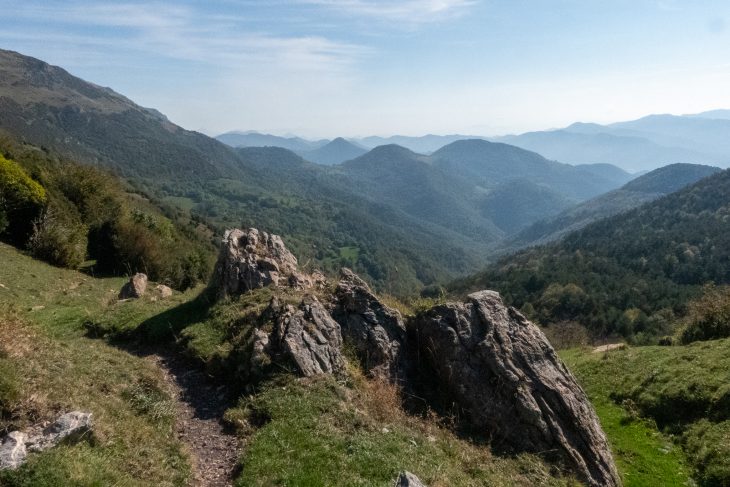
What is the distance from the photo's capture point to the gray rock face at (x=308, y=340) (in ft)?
49.0

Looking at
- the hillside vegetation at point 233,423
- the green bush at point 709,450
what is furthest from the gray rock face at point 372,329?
the green bush at point 709,450

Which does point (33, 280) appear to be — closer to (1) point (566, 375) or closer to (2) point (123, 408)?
(2) point (123, 408)

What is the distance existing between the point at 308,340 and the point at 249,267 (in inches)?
288

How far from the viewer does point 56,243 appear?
122ft

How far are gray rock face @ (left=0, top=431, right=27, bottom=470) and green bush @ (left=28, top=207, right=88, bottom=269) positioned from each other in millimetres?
33789

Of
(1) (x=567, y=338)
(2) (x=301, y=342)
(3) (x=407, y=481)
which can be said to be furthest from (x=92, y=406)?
(1) (x=567, y=338)

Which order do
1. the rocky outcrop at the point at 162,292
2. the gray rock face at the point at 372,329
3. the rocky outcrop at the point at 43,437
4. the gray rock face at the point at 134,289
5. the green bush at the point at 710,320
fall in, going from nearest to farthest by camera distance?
the rocky outcrop at the point at 43,437 → the gray rock face at the point at 372,329 → the rocky outcrop at the point at 162,292 → the gray rock face at the point at 134,289 → the green bush at the point at 710,320

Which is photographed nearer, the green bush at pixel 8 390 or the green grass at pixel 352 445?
the green bush at pixel 8 390

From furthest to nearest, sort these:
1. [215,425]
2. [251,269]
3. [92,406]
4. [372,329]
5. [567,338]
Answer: [567,338] < [251,269] < [372,329] < [215,425] < [92,406]

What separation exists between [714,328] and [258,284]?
28.9 m

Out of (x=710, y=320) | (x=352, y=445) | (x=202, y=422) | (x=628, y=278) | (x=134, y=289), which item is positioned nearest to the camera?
(x=352, y=445)

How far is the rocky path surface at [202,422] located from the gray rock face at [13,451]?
352 centimetres

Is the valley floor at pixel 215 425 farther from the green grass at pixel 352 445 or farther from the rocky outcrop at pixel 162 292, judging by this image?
the rocky outcrop at pixel 162 292

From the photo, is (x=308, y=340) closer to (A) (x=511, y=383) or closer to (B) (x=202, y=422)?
(B) (x=202, y=422)
